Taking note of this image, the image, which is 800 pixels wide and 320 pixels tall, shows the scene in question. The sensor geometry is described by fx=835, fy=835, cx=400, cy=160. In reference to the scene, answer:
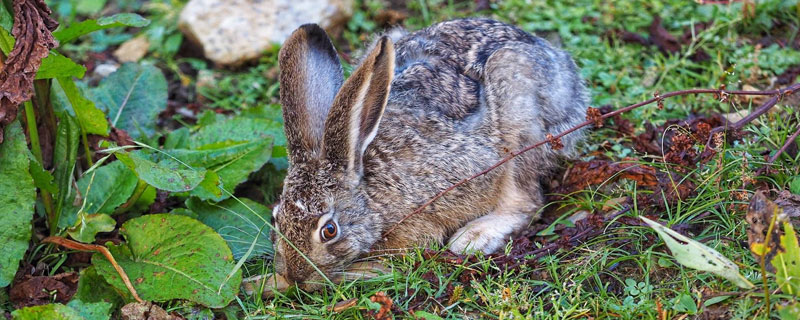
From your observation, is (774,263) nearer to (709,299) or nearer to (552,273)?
(709,299)

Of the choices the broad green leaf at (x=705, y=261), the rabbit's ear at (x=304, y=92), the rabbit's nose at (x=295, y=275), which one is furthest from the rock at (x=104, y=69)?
the broad green leaf at (x=705, y=261)

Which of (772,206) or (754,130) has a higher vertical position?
(772,206)

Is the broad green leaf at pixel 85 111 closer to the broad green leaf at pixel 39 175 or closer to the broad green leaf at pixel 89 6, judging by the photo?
the broad green leaf at pixel 39 175

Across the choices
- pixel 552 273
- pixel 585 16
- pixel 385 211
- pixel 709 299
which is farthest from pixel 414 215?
pixel 585 16

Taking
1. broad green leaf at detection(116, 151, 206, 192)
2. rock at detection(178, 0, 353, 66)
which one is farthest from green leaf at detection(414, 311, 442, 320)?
rock at detection(178, 0, 353, 66)

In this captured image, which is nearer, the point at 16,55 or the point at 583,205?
the point at 16,55

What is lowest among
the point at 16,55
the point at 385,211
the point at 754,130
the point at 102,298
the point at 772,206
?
the point at 102,298
